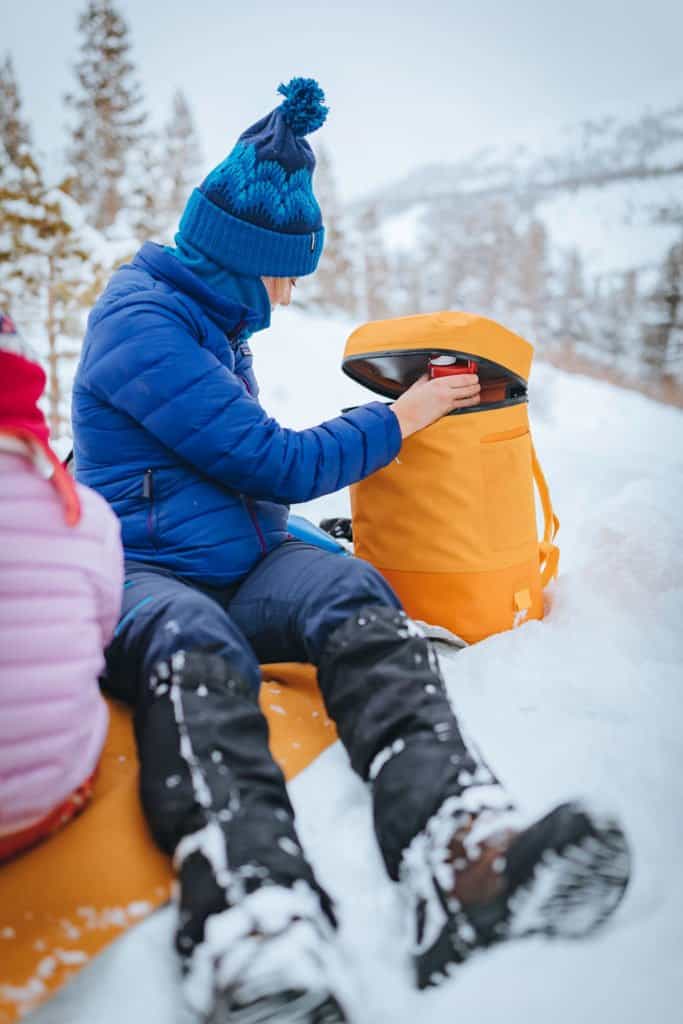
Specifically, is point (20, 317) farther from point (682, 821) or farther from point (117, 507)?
point (682, 821)

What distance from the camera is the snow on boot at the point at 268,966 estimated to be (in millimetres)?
724

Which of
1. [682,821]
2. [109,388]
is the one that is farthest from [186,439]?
[682,821]

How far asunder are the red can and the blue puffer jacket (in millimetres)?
303

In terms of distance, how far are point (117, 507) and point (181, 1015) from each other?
0.96m

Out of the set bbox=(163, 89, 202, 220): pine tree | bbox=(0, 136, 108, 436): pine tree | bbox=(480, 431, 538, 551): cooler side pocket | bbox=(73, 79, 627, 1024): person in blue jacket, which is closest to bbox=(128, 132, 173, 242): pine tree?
bbox=(163, 89, 202, 220): pine tree

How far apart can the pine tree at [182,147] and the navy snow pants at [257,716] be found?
22.0m

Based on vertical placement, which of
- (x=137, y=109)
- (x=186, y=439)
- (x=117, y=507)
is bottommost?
(x=117, y=507)

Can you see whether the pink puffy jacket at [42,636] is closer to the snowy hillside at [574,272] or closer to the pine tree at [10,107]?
the snowy hillside at [574,272]

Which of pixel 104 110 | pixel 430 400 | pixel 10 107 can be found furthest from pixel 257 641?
pixel 10 107

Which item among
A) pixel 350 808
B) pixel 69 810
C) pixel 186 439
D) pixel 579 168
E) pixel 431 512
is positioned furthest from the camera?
pixel 579 168

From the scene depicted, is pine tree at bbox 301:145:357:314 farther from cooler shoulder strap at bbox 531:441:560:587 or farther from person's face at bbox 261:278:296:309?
person's face at bbox 261:278:296:309

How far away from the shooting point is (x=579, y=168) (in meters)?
116

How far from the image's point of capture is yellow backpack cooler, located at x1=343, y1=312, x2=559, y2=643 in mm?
1786

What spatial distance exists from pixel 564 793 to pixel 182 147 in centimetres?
2426
